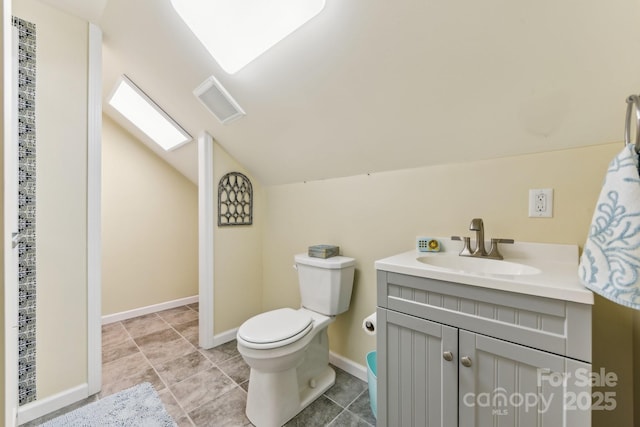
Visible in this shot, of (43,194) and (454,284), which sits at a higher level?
(43,194)

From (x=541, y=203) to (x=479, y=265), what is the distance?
0.35m

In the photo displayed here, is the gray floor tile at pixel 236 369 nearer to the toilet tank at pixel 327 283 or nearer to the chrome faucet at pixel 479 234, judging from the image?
the toilet tank at pixel 327 283

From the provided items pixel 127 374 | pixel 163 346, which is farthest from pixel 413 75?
pixel 163 346

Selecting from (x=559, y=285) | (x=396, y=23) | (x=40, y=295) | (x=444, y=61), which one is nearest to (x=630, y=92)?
(x=444, y=61)

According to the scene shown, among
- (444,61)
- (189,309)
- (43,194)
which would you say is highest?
(444,61)

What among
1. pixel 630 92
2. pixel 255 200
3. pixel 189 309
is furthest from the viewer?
pixel 189 309

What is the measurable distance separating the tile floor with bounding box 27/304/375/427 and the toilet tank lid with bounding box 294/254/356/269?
75 centimetres

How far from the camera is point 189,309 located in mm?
2855

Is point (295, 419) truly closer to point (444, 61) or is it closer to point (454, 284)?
point (454, 284)

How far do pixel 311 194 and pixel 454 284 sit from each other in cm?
124

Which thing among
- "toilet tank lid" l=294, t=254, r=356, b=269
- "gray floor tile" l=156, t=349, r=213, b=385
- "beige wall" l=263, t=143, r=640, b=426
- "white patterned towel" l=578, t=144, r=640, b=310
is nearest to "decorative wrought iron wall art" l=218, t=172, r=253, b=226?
"beige wall" l=263, t=143, r=640, b=426

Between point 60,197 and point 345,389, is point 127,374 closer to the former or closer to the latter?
point 60,197

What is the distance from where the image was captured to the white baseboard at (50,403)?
4.19 feet

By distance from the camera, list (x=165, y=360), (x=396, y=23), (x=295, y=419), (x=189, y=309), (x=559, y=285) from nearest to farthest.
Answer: (x=559, y=285) → (x=396, y=23) → (x=295, y=419) → (x=165, y=360) → (x=189, y=309)
